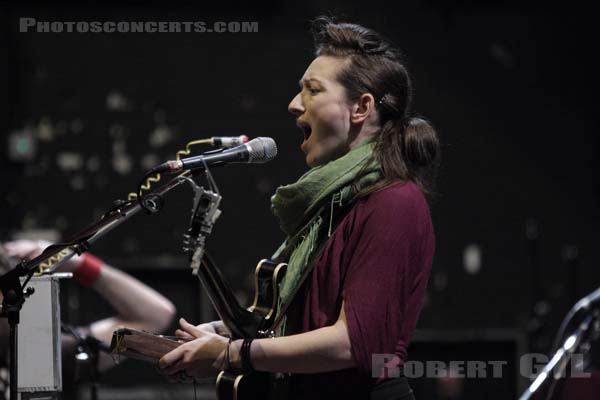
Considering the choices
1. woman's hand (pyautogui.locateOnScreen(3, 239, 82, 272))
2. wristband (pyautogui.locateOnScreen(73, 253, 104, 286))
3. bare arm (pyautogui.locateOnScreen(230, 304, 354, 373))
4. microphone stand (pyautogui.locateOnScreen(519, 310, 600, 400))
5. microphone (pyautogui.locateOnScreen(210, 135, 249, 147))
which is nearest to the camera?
bare arm (pyautogui.locateOnScreen(230, 304, 354, 373))

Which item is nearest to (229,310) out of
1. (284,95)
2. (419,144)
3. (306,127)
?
(306,127)

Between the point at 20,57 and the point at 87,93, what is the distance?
0.44 m

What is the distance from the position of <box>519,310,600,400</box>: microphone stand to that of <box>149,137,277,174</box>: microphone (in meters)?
1.26

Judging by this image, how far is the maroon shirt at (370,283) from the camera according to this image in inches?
77.1

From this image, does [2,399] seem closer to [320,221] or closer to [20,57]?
[320,221]

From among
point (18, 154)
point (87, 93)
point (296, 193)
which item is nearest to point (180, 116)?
point (87, 93)

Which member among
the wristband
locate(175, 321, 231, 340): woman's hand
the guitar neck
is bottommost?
locate(175, 321, 231, 340): woman's hand

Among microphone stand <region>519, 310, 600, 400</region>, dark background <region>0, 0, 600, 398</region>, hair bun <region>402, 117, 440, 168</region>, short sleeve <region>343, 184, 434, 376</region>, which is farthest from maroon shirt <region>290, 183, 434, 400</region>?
dark background <region>0, 0, 600, 398</region>

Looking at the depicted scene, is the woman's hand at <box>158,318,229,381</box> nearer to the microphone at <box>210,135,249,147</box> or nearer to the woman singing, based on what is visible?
the woman singing

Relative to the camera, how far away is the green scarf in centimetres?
212

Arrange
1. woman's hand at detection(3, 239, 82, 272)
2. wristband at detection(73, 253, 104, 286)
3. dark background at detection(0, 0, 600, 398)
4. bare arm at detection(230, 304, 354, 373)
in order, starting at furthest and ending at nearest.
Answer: dark background at detection(0, 0, 600, 398)
wristband at detection(73, 253, 104, 286)
woman's hand at detection(3, 239, 82, 272)
bare arm at detection(230, 304, 354, 373)

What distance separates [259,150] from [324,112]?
0.19 m

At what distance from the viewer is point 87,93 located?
554 centimetres

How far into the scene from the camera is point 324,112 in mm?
2182
